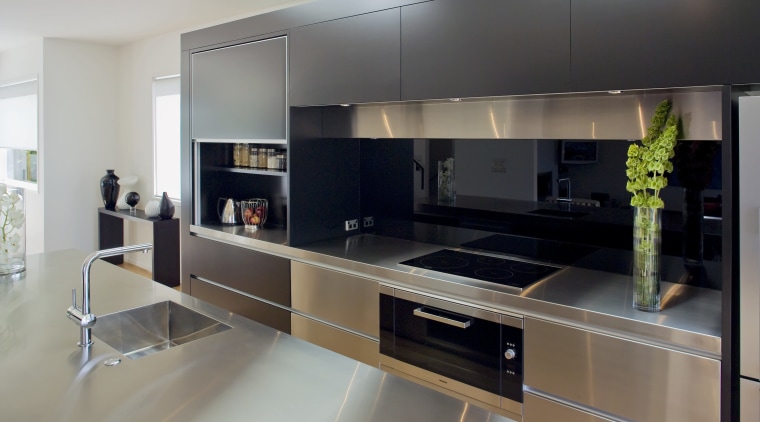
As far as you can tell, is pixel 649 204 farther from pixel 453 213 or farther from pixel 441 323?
pixel 453 213

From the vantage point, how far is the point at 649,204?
1.88 meters

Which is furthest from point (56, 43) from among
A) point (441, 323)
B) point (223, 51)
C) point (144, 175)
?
point (441, 323)

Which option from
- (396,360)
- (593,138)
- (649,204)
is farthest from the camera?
(396,360)

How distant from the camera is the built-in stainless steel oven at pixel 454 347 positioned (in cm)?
214

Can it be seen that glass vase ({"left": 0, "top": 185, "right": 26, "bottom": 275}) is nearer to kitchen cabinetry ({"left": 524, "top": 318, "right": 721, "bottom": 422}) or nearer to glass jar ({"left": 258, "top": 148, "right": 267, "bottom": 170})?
glass jar ({"left": 258, "top": 148, "right": 267, "bottom": 170})

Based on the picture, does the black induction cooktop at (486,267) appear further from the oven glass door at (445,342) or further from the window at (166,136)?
the window at (166,136)

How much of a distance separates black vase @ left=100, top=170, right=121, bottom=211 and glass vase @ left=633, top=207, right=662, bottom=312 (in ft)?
18.5

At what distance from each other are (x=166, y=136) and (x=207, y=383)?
4.96m

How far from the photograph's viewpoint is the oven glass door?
220cm

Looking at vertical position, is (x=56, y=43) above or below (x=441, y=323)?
above

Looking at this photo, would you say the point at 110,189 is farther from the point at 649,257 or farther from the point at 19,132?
the point at 649,257

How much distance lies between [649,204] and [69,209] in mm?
6287

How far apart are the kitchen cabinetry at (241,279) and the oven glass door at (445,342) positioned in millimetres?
810

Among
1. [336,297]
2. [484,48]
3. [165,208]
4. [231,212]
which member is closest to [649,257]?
[484,48]
